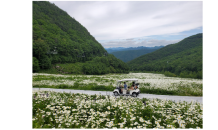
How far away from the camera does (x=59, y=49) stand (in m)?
104

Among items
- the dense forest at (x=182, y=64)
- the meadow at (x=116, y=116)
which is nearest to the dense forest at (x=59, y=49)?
the dense forest at (x=182, y=64)

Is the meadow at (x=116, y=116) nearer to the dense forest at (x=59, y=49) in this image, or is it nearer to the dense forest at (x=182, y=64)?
the dense forest at (x=182, y=64)

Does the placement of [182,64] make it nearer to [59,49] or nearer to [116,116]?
[116,116]

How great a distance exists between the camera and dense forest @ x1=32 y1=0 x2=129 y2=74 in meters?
69.6

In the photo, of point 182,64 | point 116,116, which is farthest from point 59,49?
point 116,116

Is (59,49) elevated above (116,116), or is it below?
above

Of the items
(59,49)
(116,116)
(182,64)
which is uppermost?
(59,49)

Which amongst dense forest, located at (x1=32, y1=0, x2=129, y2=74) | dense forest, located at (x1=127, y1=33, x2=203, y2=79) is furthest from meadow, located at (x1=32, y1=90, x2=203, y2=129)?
dense forest, located at (x1=32, y1=0, x2=129, y2=74)

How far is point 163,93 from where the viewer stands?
14031 millimetres

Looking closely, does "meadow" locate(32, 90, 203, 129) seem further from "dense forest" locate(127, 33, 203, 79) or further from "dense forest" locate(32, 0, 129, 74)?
"dense forest" locate(32, 0, 129, 74)
